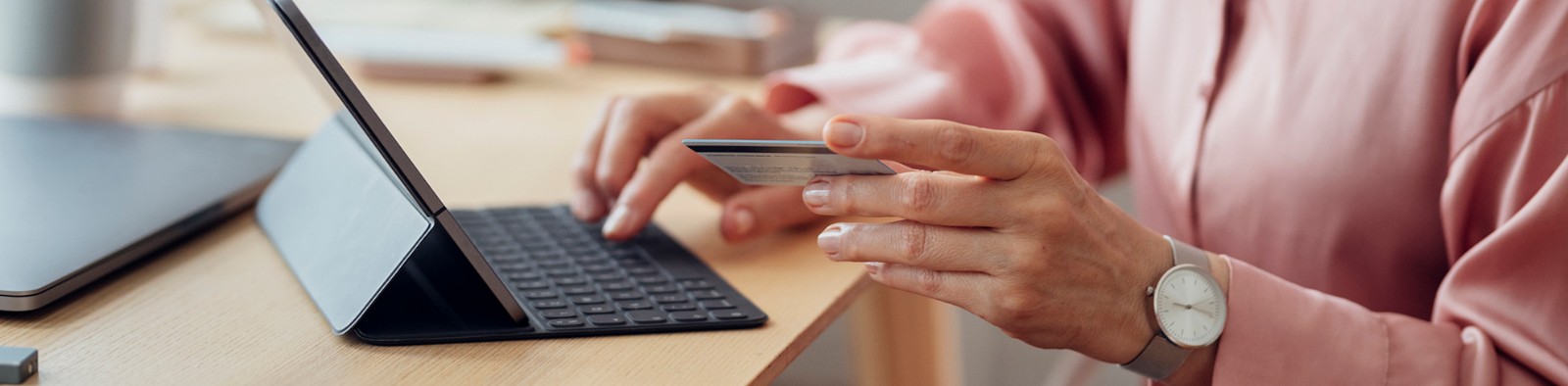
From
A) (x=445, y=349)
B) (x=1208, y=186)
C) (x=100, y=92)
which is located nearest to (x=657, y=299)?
(x=445, y=349)

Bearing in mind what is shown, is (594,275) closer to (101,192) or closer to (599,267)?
(599,267)

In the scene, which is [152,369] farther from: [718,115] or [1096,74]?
[1096,74]

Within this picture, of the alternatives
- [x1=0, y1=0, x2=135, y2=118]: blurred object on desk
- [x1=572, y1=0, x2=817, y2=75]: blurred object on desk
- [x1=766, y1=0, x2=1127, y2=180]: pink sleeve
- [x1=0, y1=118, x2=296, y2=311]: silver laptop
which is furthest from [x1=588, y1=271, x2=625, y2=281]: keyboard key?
[x1=572, y1=0, x2=817, y2=75]: blurred object on desk

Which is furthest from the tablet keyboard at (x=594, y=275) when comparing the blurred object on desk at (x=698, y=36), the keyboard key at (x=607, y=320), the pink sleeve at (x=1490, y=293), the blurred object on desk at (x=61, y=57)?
the blurred object on desk at (x=698, y=36)

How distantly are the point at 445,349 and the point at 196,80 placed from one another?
69cm

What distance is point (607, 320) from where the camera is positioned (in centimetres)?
59

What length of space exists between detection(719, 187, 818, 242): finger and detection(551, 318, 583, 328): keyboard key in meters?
0.18

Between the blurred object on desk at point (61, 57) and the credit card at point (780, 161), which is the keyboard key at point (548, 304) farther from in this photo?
the blurred object on desk at point (61, 57)

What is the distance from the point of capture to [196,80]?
1.13 m

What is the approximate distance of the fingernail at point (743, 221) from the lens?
0.76 m

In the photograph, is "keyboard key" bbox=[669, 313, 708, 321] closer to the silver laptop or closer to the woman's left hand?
the woman's left hand

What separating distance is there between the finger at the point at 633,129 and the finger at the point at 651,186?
0.01 metres

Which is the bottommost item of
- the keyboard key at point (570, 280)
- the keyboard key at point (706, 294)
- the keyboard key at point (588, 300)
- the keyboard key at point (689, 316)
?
the keyboard key at point (706, 294)

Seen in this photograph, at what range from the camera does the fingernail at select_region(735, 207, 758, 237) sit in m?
0.76
